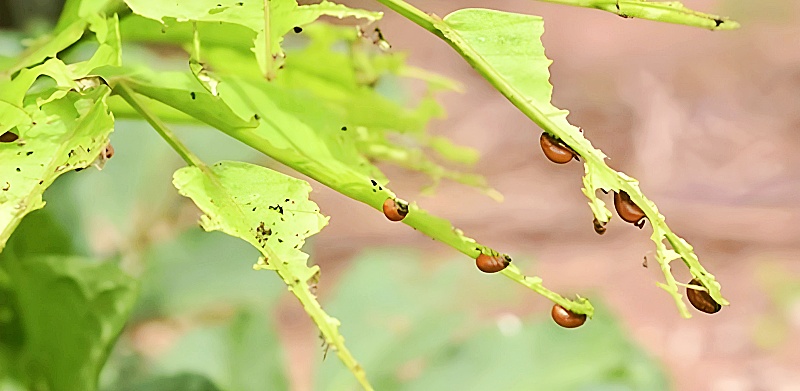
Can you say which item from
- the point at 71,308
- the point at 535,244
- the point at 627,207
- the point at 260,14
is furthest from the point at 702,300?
the point at 535,244

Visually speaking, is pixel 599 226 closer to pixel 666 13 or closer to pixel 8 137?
pixel 666 13

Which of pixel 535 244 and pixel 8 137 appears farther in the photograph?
pixel 535 244

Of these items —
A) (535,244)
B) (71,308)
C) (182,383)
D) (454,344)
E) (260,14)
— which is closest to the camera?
(260,14)

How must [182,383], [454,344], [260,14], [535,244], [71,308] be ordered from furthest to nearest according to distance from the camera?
[535,244] < [454,344] < [182,383] < [71,308] < [260,14]

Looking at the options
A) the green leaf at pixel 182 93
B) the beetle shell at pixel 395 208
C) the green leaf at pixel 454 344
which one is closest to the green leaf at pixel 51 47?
the green leaf at pixel 182 93

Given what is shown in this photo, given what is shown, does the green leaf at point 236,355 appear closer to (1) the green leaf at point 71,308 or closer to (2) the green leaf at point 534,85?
(1) the green leaf at point 71,308

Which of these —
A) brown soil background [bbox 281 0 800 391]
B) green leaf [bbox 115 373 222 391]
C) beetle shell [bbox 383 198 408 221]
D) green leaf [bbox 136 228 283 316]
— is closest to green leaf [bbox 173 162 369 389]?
beetle shell [bbox 383 198 408 221]

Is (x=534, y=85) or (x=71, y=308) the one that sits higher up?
(x=534, y=85)

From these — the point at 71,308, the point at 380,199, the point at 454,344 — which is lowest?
the point at 454,344
